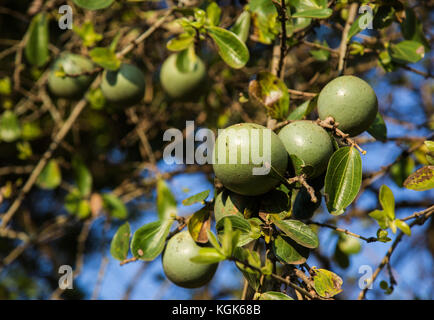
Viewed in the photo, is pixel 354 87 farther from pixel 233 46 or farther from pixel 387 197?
pixel 233 46

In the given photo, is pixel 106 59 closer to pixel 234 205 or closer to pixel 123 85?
pixel 123 85

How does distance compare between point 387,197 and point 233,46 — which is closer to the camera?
point 387,197

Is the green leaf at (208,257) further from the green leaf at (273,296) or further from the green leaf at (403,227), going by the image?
the green leaf at (403,227)

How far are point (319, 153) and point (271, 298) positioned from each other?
0.35 m

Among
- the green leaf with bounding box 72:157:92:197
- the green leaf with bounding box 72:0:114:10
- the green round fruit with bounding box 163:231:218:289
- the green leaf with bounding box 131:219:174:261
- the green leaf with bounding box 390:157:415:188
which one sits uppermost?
the green leaf with bounding box 72:0:114:10

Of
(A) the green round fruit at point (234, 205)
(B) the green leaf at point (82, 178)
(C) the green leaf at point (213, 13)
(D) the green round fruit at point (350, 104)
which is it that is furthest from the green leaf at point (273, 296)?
(B) the green leaf at point (82, 178)

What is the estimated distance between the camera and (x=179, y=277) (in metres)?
1.23

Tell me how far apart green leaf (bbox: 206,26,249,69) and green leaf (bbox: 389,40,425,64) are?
50cm

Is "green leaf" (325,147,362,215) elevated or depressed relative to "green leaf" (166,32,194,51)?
depressed

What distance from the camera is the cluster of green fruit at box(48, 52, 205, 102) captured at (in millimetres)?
1796

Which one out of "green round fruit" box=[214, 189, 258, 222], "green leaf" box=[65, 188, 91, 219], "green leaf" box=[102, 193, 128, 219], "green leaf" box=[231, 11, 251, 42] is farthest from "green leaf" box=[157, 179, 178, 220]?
"green round fruit" box=[214, 189, 258, 222]

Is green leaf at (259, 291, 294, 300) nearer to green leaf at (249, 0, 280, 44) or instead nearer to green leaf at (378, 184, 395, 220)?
green leaf at (378, 184, 395, 220)

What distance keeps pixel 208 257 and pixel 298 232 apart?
0.25m
